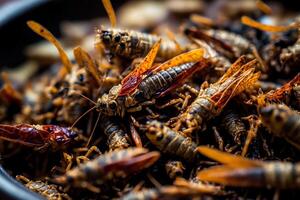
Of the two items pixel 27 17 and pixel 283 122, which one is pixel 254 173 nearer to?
pixel 283 122

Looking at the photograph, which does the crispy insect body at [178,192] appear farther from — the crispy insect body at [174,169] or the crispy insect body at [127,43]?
the crispy insect body at [127,43]

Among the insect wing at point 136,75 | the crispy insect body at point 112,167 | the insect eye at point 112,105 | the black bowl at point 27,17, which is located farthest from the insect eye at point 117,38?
the black bowl at point 27,17

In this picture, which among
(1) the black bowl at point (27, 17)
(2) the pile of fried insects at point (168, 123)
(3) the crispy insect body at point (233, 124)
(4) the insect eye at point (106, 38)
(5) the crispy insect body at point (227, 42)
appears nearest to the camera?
(2) the pile of fried insects at point (168, 123)

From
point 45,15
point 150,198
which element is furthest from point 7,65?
point 150,198

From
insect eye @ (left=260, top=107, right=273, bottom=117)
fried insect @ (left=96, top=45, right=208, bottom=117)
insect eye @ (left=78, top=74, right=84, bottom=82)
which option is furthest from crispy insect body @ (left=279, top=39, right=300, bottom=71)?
insect eye @ (left=78, top=74, right=84, bottom=82)

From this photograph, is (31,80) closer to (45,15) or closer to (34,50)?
(34,50)

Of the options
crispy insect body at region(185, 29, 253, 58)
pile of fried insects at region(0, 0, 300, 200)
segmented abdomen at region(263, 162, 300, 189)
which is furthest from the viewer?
crispy insect body at region(185, 29, 253, 58)

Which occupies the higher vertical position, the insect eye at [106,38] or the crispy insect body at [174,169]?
the insect eye at [106,38]

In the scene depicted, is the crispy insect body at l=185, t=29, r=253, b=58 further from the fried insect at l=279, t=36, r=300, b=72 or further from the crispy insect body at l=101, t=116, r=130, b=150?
the crispy insect body at l=101, t=116, r=130, b=150
